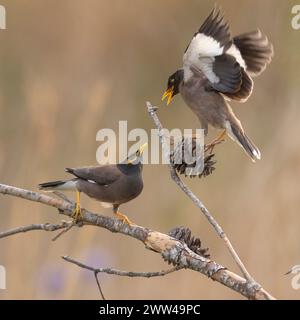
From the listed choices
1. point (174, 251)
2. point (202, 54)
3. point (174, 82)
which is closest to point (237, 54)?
point (202, 54)

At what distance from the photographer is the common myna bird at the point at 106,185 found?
169 inches

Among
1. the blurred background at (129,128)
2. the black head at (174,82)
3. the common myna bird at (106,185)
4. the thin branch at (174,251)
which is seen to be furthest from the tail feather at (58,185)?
the black head at (174,82)

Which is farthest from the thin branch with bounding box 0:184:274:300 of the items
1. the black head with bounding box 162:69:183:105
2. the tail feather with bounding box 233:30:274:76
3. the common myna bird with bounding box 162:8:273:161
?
the black head with bounding box 162:69:183:105

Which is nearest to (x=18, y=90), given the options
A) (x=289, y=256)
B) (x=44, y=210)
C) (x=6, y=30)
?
(x=6, y=30)

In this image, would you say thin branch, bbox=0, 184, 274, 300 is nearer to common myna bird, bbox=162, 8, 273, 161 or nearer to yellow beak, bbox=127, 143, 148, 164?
yellow beak, bbox=127, 143, 148, 164

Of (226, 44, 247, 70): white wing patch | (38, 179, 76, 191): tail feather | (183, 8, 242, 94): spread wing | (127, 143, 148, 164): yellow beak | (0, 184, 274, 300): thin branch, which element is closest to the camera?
(0, 184, 274, 300): thin branch

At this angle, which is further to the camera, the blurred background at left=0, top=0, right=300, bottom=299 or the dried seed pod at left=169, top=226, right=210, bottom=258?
the blurred background at left=0, top=0, right=300, bottom=299

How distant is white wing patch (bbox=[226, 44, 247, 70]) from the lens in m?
5.22

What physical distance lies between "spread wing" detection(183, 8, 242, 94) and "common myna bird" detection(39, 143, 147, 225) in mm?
965

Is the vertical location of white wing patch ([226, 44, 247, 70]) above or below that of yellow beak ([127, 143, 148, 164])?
above

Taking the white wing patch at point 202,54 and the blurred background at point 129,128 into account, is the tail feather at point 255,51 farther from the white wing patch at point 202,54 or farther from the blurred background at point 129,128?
the blurred background at point 129,128

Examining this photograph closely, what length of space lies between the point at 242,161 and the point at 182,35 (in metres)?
1.46

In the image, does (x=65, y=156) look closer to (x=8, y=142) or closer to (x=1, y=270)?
(x=8, y=142)

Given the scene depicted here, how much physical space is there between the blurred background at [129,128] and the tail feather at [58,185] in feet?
1.72
